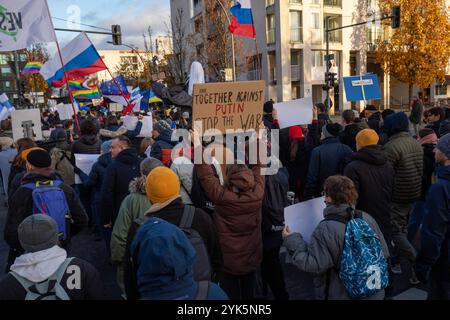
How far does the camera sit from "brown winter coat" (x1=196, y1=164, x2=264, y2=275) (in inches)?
137

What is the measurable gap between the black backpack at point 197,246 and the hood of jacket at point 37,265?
2.00 feet

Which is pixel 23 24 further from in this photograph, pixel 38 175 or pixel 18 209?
pixel 18 209

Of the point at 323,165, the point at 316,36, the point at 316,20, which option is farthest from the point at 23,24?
the point at 316,20

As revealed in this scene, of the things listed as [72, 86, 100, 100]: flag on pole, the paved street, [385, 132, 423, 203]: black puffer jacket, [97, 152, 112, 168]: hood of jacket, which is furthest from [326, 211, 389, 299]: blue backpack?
[72, 86, 100, 100]: flag on pole

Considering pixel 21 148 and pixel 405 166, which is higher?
pixel 21 148

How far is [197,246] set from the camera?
2.80m

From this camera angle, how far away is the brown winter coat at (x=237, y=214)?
348 cm

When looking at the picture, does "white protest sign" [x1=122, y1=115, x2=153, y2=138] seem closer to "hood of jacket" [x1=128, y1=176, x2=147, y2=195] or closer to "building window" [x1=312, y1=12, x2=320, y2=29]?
"hood of jacket" [x1=128, y1=176, x2=147, y2=195]

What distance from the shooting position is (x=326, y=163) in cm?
518

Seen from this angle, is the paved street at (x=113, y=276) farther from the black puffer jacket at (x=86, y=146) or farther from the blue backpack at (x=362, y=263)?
the blue backpack at (x=362, y=263)

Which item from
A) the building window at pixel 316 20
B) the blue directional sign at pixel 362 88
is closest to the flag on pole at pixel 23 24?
the blue directional sign at pixel 362 88

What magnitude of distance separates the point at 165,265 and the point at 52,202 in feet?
7.37

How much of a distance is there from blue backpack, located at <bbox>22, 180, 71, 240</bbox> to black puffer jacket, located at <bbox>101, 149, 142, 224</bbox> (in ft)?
3.16
